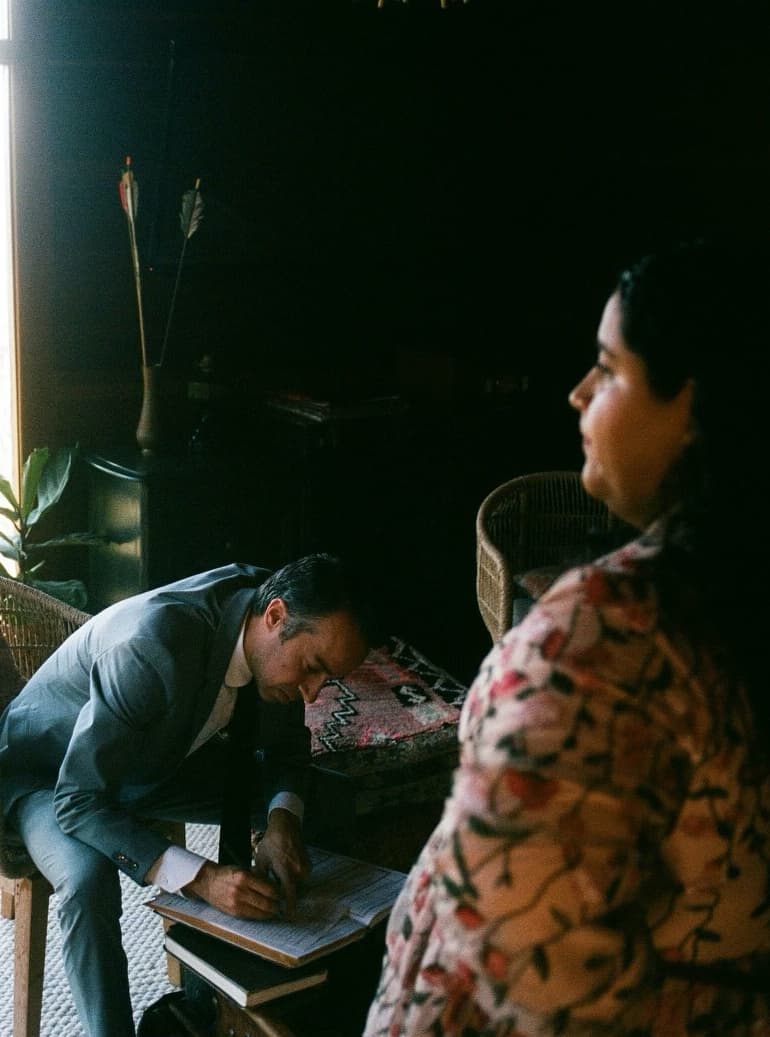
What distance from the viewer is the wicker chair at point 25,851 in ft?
6.75

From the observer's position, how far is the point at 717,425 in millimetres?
778

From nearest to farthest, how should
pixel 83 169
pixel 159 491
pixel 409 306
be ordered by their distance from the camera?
pixel 159 491 → pixel 83 169 → pixel 409 306

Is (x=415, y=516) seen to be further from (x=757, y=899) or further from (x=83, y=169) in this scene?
(x=757, y=899)

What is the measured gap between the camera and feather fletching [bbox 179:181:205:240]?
3.66 metres

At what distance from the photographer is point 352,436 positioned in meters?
3.94

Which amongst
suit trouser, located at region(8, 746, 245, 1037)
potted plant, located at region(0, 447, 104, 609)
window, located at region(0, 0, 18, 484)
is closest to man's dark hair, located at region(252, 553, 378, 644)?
suit trouser, located at region(8, 746, 245, 1037)

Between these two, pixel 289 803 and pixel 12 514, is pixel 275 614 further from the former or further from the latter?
pixel 12 514

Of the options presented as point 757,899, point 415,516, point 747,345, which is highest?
point 747,345

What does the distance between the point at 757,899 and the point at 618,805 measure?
19 centimetres

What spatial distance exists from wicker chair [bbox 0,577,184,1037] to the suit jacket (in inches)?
3.4

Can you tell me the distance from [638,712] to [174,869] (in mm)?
1286

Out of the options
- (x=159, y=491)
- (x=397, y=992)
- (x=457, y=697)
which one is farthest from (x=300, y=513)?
(x=397, y=992)

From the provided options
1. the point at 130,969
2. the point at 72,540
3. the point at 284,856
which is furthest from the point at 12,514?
the point at 284,856

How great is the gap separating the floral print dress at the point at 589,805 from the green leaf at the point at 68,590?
9.63ft
